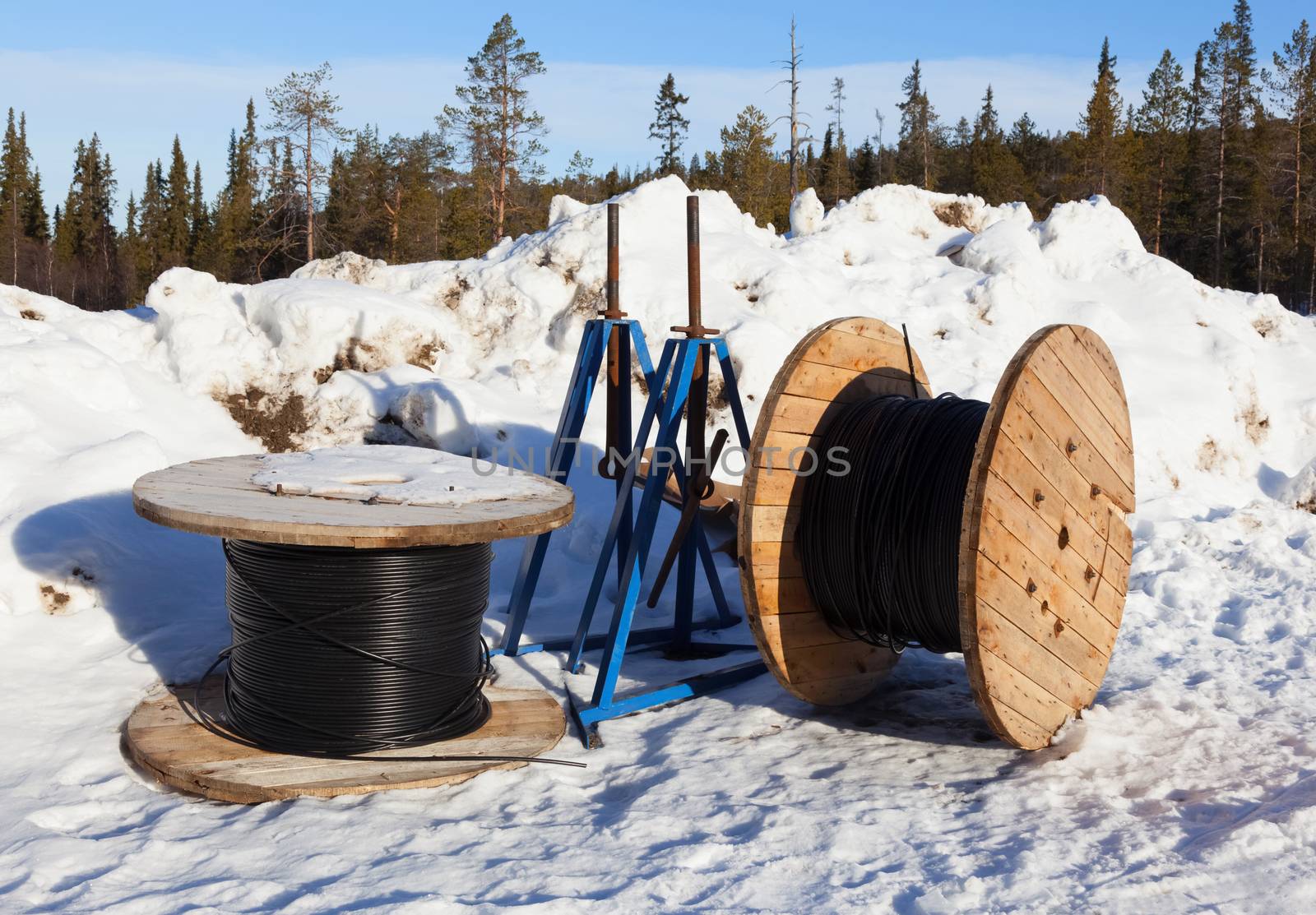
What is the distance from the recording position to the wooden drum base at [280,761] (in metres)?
3.70

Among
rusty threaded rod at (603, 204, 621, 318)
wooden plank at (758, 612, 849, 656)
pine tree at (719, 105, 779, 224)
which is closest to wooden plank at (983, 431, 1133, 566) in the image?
wooden plank at (758, 612, 849, 656)

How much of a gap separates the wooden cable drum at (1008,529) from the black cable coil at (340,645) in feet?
4.20

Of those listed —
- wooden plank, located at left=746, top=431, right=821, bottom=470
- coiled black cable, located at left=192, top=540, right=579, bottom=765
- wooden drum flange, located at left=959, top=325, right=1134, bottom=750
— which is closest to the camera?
wooden drum flange, located at left=959, top=325, right=1134, bottom=750

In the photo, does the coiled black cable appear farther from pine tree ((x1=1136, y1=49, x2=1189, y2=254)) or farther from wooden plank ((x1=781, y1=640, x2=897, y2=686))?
pine tree ((x1=1136, y1=49, x2=1189, y2=254))

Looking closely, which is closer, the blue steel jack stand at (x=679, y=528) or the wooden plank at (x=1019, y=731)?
the wooden plank at (x=1019, y=731)

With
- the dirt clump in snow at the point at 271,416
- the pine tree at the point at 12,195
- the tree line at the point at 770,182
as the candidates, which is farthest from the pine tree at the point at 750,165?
the pine tree at the point at 12,195

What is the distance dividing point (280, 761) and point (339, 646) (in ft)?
1.53

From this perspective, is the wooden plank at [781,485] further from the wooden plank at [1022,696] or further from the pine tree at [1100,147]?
the pine tree at [1100,147]

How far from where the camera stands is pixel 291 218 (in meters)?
26.6

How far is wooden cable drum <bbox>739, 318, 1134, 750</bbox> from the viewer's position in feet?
11.5

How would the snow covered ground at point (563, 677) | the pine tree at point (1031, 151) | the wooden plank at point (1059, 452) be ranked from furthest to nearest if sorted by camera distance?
the pine tree at point (1031, 151), the wooden plank at point (1059, 452), the snow covered ground at point (563, 677)

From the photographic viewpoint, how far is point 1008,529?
11.6ft

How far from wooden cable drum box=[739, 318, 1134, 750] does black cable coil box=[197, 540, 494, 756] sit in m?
1.28

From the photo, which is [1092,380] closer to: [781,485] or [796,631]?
[781,485]
